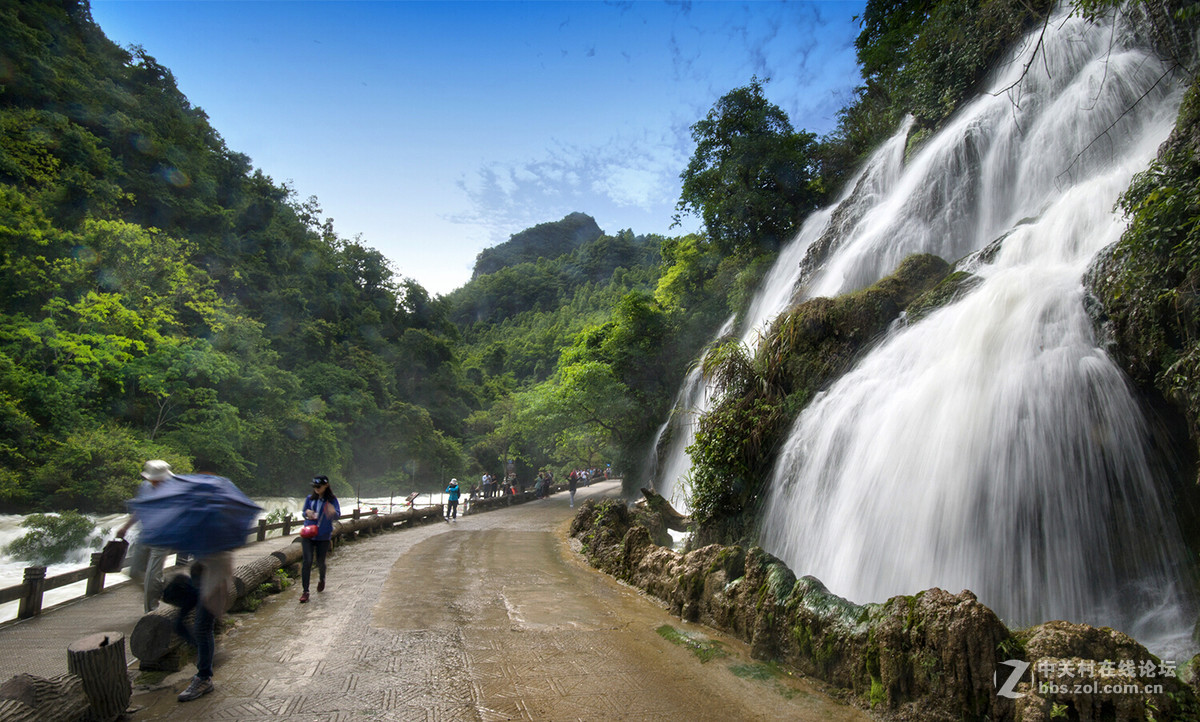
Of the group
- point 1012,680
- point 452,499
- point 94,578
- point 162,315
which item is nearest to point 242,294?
point 162,315

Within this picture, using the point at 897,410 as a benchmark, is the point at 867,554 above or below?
below

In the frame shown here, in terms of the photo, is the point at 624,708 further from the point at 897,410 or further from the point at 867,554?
the point at 897,410

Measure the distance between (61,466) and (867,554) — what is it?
25033mm

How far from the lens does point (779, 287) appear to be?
19594mm

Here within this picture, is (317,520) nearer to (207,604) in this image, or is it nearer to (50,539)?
(207,604)

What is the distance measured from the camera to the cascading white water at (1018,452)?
594cm

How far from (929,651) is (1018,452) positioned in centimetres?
343

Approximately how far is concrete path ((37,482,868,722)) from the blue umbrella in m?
1.18

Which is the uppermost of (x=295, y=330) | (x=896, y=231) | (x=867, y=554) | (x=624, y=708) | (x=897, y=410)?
(x=295, y=330)

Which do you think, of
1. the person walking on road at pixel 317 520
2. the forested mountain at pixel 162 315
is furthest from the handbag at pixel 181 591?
the forested mountain at pixel 162 315

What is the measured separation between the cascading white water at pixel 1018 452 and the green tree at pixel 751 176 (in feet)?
38.6

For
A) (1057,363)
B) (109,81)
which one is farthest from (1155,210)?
(109,81)

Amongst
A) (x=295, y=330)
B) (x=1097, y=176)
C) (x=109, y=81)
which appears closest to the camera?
(x=1097, y=176)

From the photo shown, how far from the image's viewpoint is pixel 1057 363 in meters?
6.81
